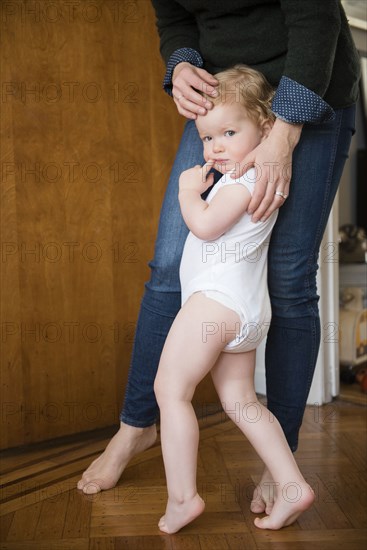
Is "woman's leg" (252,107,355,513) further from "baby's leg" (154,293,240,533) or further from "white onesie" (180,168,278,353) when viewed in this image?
"baby's leg" (154,293,240,533)

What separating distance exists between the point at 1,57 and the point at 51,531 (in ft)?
3.40

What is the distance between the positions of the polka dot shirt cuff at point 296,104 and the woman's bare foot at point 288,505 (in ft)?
2.00

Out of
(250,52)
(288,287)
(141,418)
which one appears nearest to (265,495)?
(141,418)

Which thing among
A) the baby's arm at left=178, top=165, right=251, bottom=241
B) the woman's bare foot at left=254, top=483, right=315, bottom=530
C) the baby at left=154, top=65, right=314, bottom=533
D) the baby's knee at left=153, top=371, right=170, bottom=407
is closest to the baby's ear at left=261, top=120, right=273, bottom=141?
the baby at left=154, top=65, right=314, bottom=533

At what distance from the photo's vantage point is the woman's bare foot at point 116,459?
1.33m

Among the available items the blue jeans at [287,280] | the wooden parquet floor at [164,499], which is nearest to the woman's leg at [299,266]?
the blue jeans at [287,280]

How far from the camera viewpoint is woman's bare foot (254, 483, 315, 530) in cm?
112

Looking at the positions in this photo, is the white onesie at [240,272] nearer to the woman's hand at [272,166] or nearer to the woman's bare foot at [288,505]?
the woman's hand at [272,166]

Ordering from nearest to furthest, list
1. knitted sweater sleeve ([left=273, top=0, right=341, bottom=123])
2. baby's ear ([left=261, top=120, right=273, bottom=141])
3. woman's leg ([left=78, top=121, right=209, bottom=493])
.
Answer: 1. knitted sweater sleeve ([left=273, top=0, right=341, bottom=123])
2. baby's ear ([left=261, top=120, right=273, bottom=141])
3. woman's leg ([left=78, top=121, right=209, bottom=493])

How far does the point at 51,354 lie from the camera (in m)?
1.68

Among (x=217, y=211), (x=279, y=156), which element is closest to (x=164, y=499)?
(x=217, y=211)

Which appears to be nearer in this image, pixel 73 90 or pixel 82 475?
pixel 82 475

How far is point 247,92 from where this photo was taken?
1.14m

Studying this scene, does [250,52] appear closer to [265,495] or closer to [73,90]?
[73,90]
